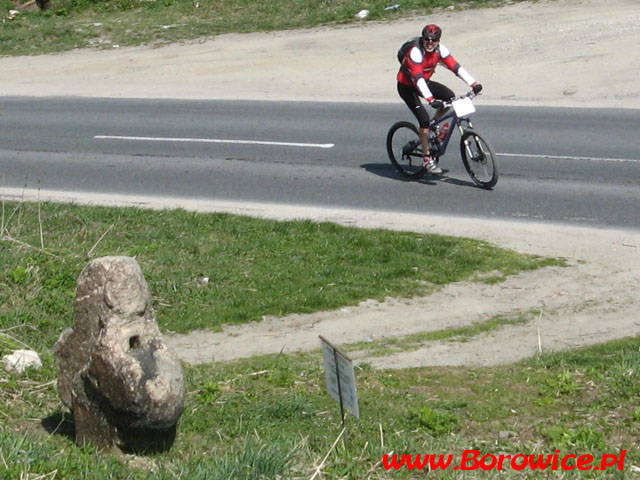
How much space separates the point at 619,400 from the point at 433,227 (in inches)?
212

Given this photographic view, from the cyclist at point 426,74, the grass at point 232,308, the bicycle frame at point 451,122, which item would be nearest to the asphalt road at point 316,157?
the bicycle frame at point 451,122

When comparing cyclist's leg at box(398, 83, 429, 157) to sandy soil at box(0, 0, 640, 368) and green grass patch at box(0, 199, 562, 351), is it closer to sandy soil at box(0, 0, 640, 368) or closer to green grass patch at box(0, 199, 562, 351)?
sandy soil at box(0, 0, 640, 368)

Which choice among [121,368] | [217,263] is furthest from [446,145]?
[121,368]

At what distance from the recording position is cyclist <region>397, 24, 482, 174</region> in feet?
40.1

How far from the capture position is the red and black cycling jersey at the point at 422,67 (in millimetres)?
12250

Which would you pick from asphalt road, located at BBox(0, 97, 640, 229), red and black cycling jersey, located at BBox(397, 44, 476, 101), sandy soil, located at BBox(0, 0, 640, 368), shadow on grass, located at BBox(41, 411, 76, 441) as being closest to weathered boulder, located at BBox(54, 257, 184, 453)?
shadow on grass, located at BBox(41, 411, 76, 441)

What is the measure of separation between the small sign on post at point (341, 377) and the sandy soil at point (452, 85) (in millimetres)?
2425

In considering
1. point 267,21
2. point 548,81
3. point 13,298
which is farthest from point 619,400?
point 267,21

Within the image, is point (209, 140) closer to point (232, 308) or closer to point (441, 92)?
point (441, 92)

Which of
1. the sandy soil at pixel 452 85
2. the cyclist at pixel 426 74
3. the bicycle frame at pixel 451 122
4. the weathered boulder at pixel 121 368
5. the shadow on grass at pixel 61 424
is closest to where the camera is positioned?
the weathered boulder at pixel 121 368

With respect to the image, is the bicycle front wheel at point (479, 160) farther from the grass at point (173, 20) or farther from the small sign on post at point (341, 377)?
the grass at point (173, 20)

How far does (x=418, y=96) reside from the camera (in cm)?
1272

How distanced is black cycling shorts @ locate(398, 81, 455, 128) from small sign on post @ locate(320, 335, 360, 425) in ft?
26.1

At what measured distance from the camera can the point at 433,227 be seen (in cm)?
1141
